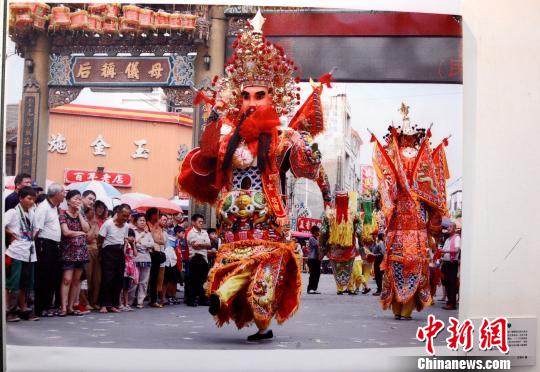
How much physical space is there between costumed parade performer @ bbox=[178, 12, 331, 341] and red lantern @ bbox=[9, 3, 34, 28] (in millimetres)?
1197

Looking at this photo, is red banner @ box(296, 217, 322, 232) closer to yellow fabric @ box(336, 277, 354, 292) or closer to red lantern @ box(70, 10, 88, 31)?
yellow fabric @ box(336, 277, 354, 292)

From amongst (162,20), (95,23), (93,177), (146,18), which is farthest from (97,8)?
(93,177)

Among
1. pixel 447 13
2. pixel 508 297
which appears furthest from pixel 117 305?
pixel 447 13

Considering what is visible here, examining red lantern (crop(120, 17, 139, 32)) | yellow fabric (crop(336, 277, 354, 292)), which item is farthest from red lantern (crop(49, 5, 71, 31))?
yellow fabric (crop(336, 277, 354, 292))

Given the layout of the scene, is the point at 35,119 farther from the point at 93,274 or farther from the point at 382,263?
the point at 382,263

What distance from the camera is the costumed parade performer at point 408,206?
595 centimetres

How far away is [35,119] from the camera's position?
5637 millimetres

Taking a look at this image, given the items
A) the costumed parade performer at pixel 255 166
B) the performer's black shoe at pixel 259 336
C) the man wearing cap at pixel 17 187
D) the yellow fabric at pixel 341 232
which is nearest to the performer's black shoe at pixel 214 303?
the costumed parade performer at pixel 255 166

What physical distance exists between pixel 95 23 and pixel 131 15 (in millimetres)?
250

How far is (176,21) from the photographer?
5707 mm

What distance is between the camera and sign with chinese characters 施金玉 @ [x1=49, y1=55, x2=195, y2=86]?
18.8 ft

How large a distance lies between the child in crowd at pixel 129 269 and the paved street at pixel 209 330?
0.12 m

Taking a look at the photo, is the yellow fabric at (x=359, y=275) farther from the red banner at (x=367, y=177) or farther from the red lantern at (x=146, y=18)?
the red lantern at (x=146, y=18)

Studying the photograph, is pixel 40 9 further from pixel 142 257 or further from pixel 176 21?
pixel 142 257
